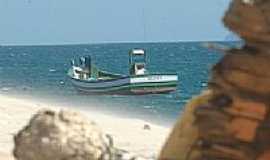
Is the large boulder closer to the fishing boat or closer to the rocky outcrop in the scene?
the rocky outcrop

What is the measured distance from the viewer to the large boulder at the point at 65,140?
8086mm

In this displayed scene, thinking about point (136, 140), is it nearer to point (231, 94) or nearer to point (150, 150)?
point (150, 150)

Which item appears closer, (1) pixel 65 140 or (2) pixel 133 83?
(1) pixel 65 140

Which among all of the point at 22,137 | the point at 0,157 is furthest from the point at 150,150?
the point at 22,137

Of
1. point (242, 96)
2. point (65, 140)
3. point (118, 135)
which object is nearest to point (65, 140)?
point (65, 140)

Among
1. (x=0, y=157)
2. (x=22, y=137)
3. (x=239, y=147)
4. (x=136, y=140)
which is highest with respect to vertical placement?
(x=239, y=147)

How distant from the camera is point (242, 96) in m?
4.97

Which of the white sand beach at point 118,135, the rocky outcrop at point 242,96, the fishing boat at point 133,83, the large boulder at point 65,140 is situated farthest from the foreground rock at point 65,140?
the fishing boat at point 133,83

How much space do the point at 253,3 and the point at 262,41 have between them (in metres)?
0.24

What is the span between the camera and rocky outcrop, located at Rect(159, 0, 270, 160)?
4.95 metres

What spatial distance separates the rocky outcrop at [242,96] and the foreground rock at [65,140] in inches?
120

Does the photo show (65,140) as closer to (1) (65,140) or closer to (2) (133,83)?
(1) (65,140)

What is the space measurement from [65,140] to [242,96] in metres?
3.45

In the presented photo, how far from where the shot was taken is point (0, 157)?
42.2ft
